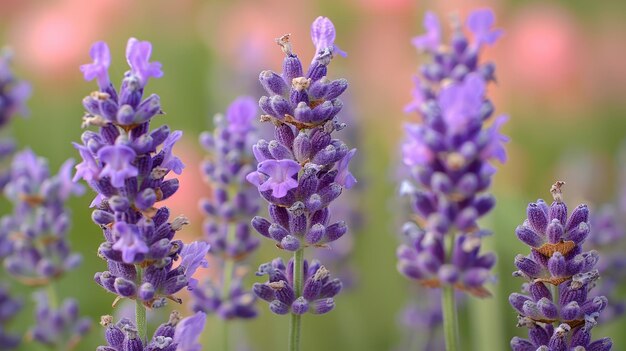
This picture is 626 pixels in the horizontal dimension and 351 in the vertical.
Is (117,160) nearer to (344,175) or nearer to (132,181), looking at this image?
(132,181)

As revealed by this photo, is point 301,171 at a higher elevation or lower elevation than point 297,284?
higher

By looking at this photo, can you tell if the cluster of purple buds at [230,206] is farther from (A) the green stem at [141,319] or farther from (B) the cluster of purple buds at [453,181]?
(A) the green stem at [141,319]

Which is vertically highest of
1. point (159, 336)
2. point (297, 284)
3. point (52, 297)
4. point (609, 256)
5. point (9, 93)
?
point (9, 93)

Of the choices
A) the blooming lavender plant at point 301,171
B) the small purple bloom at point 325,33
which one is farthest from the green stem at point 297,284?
the small purple bloom at point 325,33

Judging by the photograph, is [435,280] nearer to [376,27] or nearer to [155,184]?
[155,184]

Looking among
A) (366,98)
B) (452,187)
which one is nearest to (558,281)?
(452,187)

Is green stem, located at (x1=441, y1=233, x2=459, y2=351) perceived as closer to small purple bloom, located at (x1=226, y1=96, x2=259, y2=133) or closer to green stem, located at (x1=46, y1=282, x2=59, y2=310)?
small purple bloom, located at (x1=226, y1=96, x2=259, y2=133)
